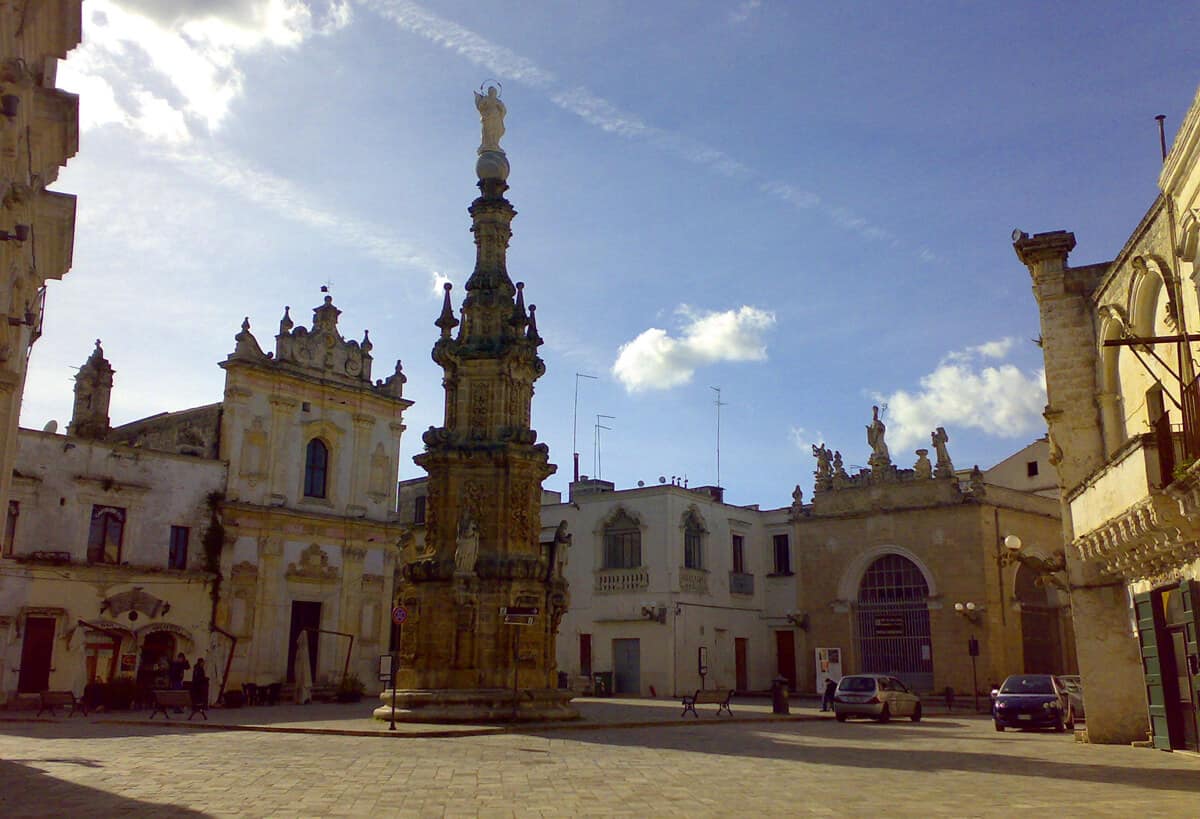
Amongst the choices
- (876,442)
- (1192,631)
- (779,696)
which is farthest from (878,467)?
(1192,631)

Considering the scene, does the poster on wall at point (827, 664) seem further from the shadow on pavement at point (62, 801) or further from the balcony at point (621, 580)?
the shadow on pavement at point (62, 801)

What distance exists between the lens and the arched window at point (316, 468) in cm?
3716

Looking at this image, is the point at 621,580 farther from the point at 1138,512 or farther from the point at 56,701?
the point at 1138,512

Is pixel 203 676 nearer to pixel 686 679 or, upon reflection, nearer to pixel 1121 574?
pixel 686 679

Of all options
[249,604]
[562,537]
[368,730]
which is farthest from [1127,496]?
[249,604]

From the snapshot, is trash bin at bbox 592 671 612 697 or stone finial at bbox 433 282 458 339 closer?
stone finial at bbox 433 282 458 339

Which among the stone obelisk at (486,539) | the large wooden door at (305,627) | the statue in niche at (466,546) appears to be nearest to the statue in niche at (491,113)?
the stone obelisk at (486,539)

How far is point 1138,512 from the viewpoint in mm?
14234

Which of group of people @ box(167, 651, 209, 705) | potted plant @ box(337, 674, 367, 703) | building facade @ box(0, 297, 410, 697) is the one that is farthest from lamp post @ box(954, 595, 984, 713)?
group of people @ box(167, 651, 209, 705)

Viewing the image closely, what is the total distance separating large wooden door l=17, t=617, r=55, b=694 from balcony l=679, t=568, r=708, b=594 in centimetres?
2142

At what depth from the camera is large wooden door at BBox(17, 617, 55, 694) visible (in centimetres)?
2922

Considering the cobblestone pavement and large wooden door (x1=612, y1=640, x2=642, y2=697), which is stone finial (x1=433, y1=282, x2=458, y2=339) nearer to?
the cobblestone pavement

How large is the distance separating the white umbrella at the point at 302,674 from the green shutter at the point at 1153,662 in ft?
74.9

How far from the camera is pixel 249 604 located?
1350 inches
